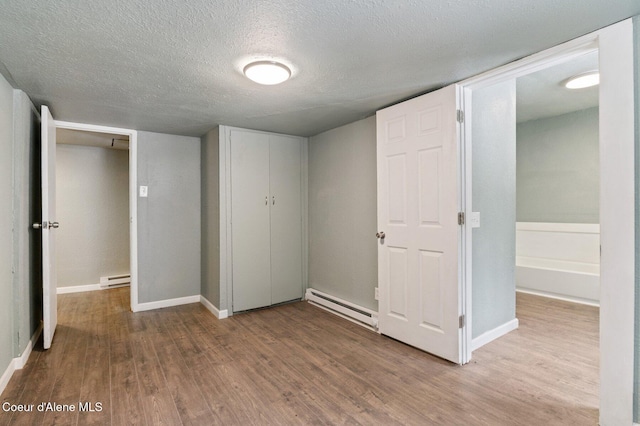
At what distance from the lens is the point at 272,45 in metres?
1.79

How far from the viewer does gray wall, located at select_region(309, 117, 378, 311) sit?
10.7 ft

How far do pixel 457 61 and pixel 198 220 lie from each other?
11.0 ft

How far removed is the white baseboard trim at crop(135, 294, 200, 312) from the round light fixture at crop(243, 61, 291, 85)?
2.94 m

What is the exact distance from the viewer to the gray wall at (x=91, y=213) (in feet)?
14.9

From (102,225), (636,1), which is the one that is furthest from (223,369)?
(102,225)

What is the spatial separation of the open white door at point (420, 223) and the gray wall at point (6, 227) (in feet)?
9.05

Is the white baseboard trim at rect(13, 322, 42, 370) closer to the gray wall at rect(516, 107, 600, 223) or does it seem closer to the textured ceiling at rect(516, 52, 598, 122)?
the textured ceiling at rect(516, 52, 598, 122)

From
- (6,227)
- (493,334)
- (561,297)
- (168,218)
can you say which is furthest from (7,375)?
(561,297)

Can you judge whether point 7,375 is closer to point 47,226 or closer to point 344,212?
point 47,226

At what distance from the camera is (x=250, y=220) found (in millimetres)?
3721

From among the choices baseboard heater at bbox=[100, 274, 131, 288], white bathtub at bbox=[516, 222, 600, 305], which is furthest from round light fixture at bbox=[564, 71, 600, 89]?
baseboard heater at bbox=[100, 274, 131, 288]

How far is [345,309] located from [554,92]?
3.16m

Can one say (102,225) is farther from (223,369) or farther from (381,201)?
(381,201)

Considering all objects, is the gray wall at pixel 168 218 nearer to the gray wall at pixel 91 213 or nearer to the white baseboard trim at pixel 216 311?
the white baseboard trim at pixel 216 311
